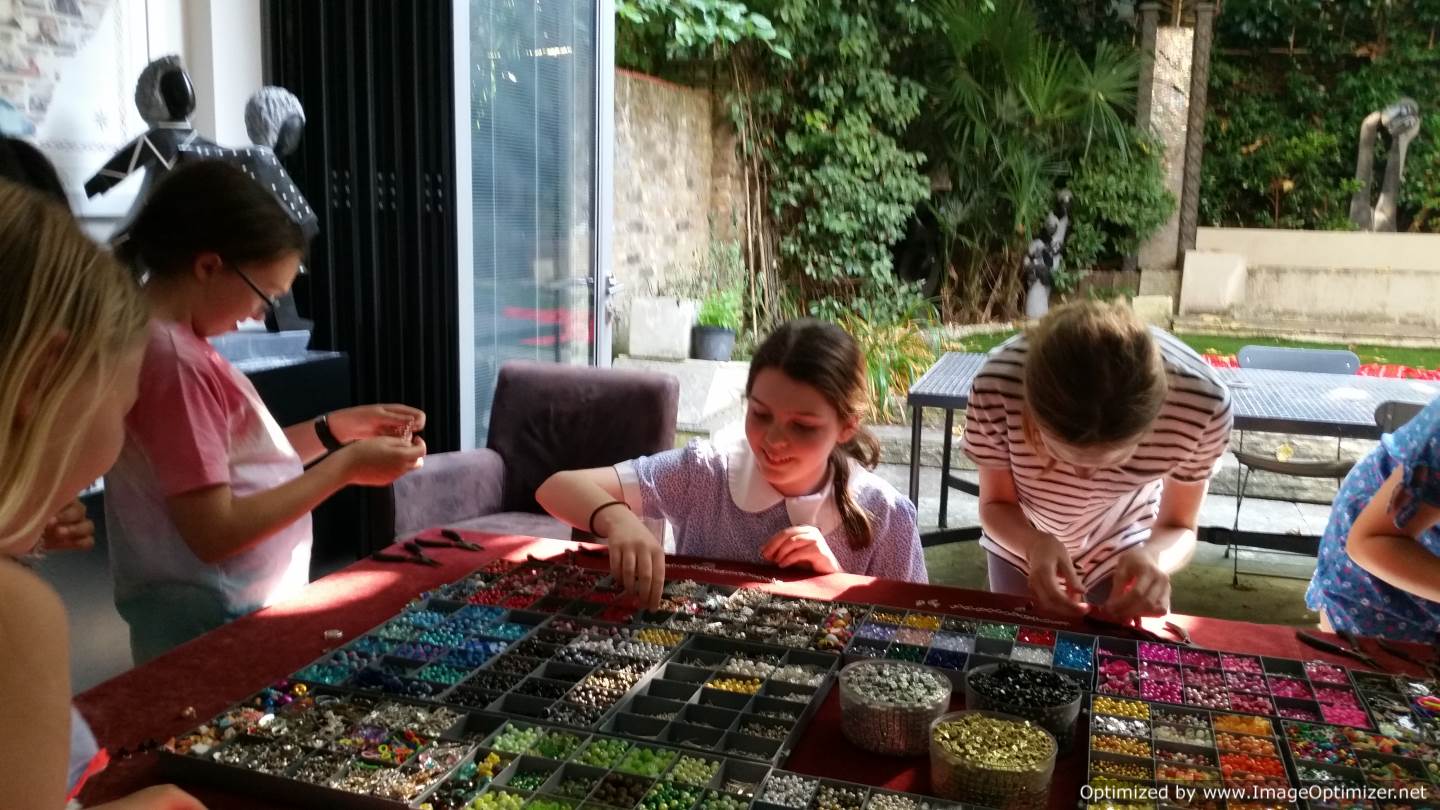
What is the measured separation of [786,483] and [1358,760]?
3.65ft

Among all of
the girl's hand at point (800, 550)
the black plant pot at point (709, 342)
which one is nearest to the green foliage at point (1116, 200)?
the black plant pot at point (709, 342)

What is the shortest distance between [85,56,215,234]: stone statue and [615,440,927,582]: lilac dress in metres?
2.13

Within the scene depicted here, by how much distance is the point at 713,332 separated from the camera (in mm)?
7582

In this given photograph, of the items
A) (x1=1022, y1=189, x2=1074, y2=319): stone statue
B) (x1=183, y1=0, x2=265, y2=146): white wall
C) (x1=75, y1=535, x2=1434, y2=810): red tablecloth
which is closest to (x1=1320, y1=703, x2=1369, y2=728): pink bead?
(x1=75, y1=535, x2=1434, y2=810): red tablecloth

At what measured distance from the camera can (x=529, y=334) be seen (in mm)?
5012

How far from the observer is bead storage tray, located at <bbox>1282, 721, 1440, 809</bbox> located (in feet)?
4.00

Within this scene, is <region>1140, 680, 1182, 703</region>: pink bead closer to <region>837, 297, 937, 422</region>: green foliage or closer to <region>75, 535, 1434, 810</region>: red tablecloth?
<region>75, 535, 1434, 810</region>: red tablecloth

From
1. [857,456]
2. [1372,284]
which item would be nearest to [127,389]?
[857,456]

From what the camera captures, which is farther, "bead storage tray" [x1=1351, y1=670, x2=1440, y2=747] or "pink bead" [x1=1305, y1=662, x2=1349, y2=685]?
"pink bead" [x1=1305, y1=662, x2=1349, y2=685]

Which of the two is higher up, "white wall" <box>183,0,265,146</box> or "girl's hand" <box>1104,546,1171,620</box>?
"white wall" <box>183,0,265,146</box>

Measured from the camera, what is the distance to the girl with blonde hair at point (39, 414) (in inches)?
30.6

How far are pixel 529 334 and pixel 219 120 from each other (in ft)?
5.22

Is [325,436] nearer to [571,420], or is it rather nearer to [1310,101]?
[571,420]

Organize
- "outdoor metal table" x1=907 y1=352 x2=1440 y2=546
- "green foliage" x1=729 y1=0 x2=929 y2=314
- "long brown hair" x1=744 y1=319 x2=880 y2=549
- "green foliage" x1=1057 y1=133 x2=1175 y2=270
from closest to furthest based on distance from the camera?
→ "long brown hair" x1=744 y1=319 x2=880 y2=549, "outdoor metal table" x1=907 y1=352 x2=1440 y2=546, "green foliage" x1=729 y1=0 x2=929 y2=314, "green foliage" x1=1057 y1=133 x2=1175 y2=270
